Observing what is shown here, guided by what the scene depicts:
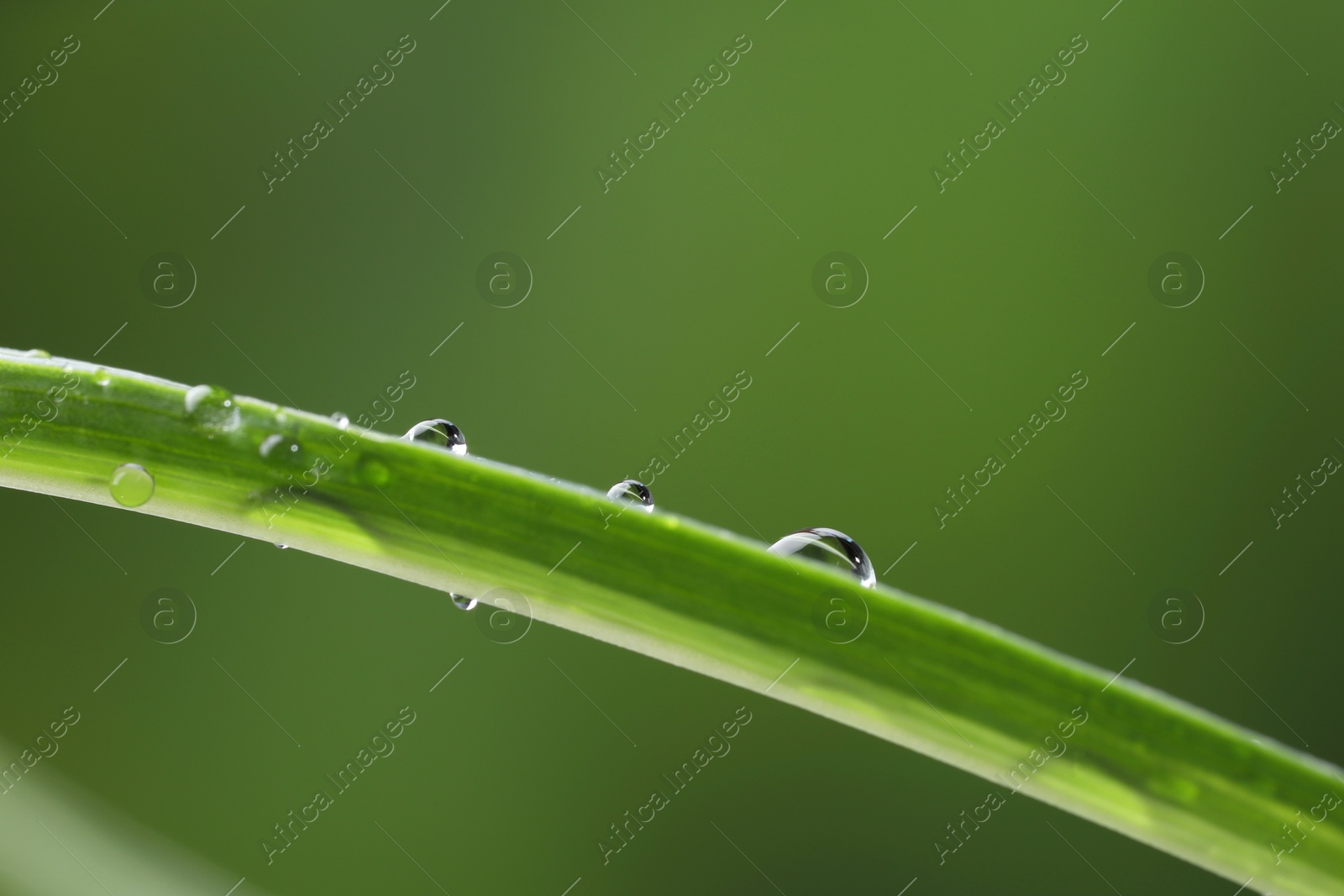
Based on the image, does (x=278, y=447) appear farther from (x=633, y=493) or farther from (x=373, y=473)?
(x=633, y=493)

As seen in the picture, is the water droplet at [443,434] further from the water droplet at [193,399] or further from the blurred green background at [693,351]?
the blurred green background at [693,351]

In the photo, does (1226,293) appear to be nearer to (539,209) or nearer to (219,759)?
(539,209)

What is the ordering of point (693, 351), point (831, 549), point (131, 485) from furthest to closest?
point (693, 351) → point (831, 549) → point (131, 485)

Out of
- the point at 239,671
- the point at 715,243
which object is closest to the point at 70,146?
the point at 239,671

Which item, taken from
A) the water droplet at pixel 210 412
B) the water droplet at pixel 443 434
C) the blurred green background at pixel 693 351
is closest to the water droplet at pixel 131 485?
the water droplet at pixel 210 412

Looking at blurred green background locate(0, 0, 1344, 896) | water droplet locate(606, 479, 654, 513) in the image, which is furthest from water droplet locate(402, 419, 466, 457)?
blurred green background locate(0, 0, 1344, 896)

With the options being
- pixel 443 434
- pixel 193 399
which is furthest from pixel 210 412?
pixel 443 434
